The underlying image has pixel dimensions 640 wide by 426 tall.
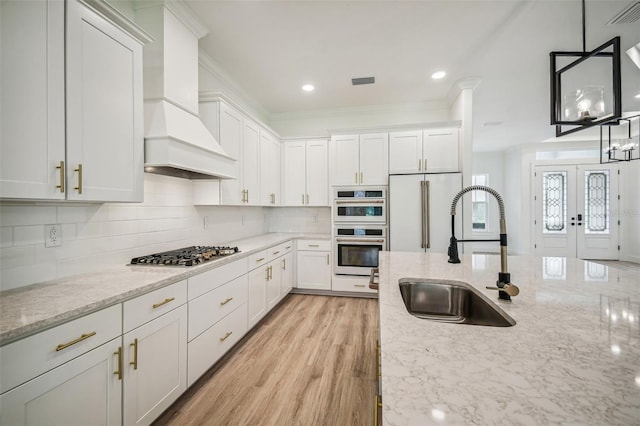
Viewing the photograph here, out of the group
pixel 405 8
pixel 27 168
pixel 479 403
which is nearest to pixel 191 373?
pixel 27 168

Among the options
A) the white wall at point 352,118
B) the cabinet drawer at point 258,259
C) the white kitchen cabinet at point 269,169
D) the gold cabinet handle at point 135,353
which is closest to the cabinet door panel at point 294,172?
the white kitchen cabinet at point 269,169

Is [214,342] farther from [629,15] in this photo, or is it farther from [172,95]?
[629,15]

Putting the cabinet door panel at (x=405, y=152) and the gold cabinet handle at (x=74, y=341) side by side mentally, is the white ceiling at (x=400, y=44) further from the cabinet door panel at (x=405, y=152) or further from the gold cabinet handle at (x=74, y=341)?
the gold cabinet handle at (x=74, y=341)

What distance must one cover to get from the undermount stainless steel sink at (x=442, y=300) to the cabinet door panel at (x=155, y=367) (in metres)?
1.44

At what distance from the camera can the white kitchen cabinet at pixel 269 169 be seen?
3775mm

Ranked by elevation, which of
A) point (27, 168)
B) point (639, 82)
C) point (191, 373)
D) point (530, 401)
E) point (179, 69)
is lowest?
point (191, 373)

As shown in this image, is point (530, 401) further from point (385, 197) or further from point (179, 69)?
point (385, 197)

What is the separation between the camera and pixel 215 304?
7.09 feet

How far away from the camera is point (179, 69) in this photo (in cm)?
224

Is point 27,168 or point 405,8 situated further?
point 405,8

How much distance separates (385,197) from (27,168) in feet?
11.5

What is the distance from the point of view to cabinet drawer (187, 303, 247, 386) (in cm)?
192

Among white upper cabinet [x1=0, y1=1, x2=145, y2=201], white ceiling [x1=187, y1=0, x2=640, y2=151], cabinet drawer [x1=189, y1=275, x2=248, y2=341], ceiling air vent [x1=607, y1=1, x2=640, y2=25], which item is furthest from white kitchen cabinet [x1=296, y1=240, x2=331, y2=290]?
ceiling air vent [x1=607, y1=1, x2=640, y2=25]

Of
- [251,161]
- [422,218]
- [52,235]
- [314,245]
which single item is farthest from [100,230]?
[422,218]
